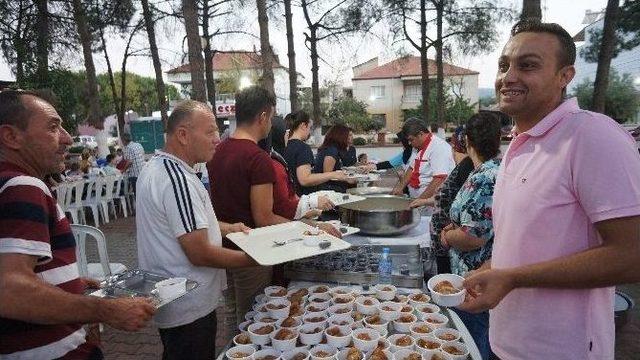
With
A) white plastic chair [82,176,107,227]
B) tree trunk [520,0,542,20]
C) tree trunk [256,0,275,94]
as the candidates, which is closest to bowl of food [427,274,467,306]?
tree trunk [520,0,542,20]

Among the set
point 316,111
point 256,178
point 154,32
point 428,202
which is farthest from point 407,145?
point 154,32

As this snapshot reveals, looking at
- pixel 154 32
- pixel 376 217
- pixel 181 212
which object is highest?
pixel 154 32

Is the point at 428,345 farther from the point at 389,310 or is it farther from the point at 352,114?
the point at 352,114

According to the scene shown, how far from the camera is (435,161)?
4.80 meters

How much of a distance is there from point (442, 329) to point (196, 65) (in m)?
7.65

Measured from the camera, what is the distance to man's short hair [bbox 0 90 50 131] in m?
1.37

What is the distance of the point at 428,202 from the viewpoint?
10.5 ft

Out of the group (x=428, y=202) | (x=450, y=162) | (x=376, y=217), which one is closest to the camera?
(x=376, y=217)

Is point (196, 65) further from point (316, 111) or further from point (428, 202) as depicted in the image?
point (316, 111)

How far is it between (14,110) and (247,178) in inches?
49.2

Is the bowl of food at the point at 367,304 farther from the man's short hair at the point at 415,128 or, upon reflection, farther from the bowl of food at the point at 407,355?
the man's short hair at the point at 415,128

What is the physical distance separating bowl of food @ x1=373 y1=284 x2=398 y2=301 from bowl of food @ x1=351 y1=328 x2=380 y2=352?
0.36m

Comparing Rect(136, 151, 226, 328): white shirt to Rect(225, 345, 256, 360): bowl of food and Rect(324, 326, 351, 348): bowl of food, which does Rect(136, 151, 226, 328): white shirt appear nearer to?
Rect(225, 345, 256, 360): bowl of food

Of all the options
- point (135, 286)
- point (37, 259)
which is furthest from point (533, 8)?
point (37, 259)
